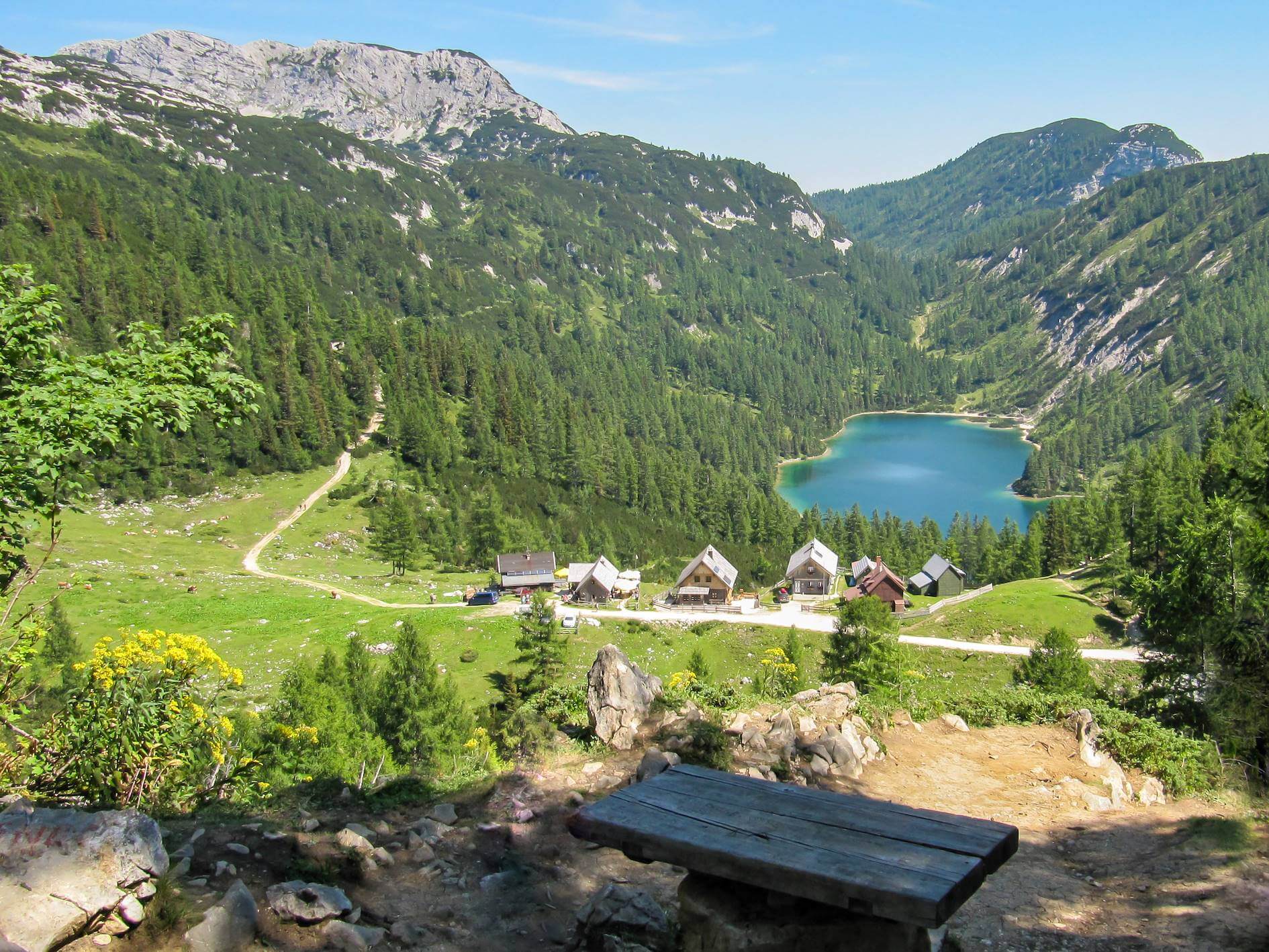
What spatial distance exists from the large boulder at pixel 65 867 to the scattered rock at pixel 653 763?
23.2 feet

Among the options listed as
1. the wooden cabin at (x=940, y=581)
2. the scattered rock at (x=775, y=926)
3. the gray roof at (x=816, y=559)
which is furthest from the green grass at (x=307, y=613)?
the scattered rock at (x=775, y=926)

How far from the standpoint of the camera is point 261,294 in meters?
135

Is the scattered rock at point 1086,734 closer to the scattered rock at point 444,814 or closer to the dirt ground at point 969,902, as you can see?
the dirt ground at point 969,902

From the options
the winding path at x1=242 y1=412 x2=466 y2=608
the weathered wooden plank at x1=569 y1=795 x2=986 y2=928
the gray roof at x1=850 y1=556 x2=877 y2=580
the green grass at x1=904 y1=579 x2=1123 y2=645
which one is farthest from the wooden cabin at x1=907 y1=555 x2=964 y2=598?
the weathered wooden plank at x1=569 y1=795 x2=986 y2=928

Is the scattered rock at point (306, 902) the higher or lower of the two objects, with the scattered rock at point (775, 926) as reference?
lower

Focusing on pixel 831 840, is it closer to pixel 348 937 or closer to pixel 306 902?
pixel 348 937

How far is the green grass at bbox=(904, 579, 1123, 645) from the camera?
61.7 m

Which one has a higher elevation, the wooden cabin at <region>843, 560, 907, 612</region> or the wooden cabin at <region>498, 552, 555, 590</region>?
the wooden cabin at <region>498, 552, 555, 590</region>

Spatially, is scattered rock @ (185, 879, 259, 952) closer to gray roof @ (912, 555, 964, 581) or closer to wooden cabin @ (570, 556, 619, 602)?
wooden cabin @ (570, 556, 619, 602)

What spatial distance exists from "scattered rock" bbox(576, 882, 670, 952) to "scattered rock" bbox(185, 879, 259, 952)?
9.77ft

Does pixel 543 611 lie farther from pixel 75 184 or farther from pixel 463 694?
pixel 75 184

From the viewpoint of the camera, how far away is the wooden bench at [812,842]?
479 cm

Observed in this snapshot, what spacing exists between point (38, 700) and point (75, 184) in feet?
487

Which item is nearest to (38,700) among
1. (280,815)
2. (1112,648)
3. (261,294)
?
(280,815)
